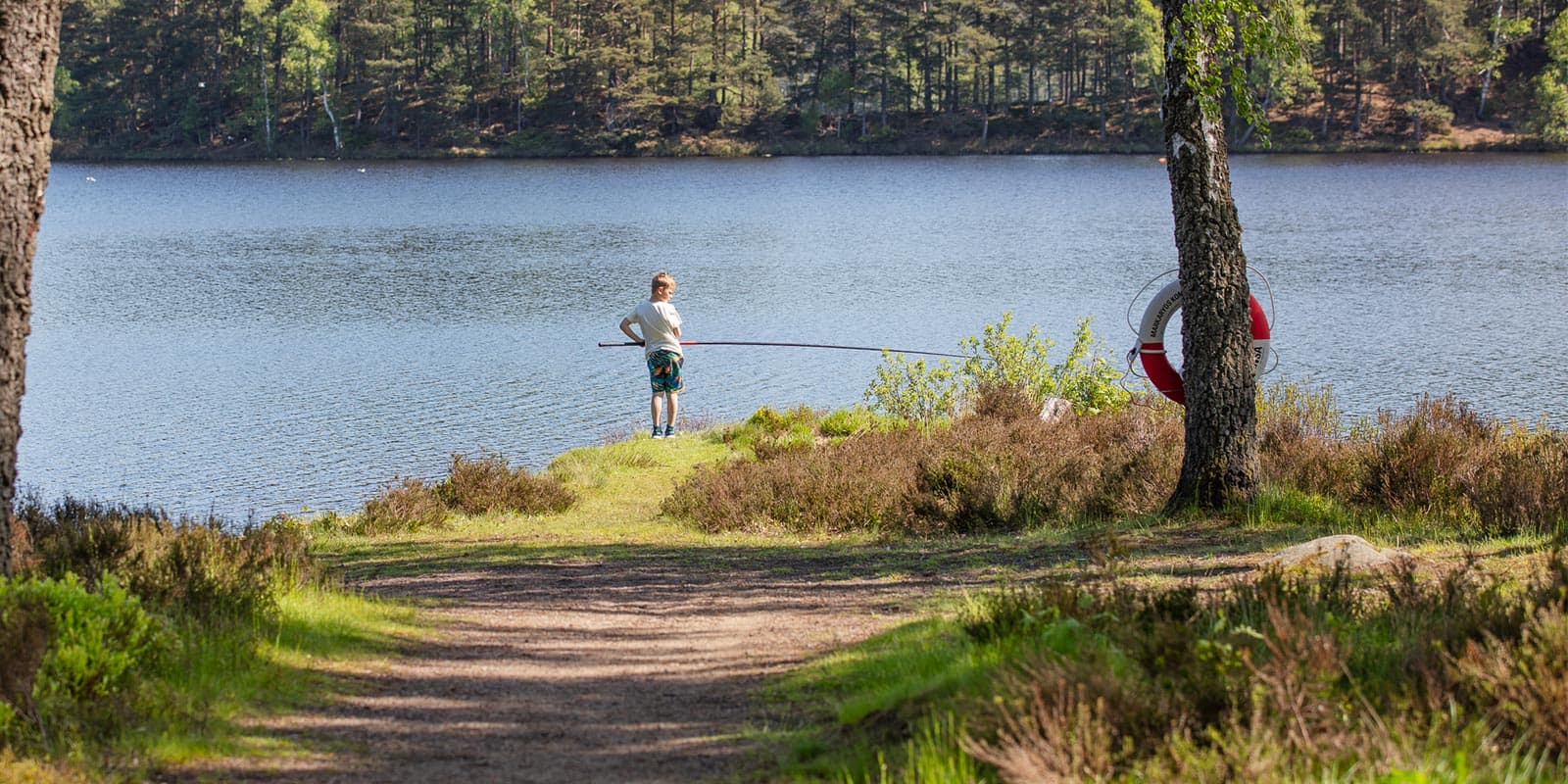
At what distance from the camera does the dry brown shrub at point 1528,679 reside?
144 inches

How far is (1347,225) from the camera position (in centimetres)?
4394

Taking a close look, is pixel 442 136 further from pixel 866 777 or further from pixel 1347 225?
pixel 866 777

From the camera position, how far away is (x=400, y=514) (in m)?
11.3

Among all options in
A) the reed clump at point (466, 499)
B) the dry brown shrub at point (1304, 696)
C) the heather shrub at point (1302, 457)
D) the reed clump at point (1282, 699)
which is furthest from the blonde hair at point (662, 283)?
the dry brown shrub at point (1304, 696)

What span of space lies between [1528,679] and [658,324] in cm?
1159

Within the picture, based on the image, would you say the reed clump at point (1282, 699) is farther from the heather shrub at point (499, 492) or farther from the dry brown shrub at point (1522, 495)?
the heather shrub at point (499, 492)

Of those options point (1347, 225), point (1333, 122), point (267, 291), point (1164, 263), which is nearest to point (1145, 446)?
point (1164, 263)

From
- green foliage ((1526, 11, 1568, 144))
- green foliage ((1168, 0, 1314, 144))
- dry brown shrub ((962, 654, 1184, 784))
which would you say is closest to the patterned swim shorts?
green foliage ((1168, 0, 1314, 144))

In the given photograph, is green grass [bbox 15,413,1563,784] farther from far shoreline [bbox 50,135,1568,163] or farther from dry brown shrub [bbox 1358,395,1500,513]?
far shoreline [bbox 50,135,1568,163]

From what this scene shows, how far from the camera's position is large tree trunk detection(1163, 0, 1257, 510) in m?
9.23

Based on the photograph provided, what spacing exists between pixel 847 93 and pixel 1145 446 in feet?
290

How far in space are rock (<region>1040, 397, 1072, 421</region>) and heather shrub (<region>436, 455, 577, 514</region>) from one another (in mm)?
Answer: 5163

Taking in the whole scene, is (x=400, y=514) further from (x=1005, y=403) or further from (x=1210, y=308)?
(x=1005, y=403)

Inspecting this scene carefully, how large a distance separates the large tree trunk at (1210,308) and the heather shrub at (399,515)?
19.2 ft
